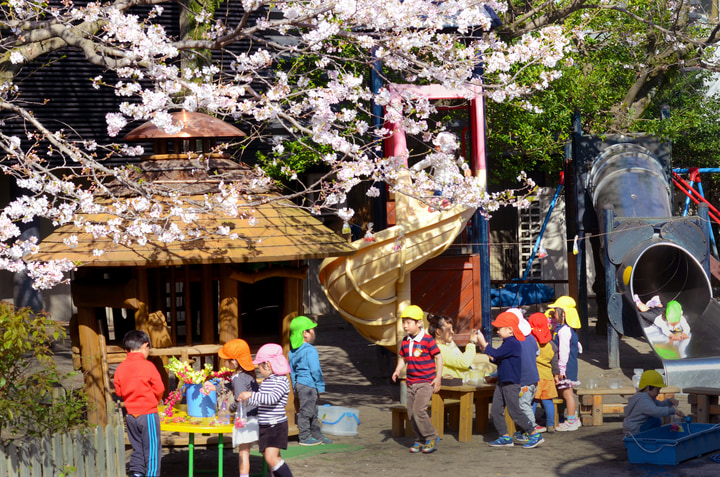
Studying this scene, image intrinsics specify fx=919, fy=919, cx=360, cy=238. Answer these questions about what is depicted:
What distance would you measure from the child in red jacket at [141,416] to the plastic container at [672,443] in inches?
182

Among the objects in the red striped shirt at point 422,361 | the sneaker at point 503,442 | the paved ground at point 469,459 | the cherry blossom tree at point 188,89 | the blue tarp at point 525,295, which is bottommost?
the paved ground at point 469,459

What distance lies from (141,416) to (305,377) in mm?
2519

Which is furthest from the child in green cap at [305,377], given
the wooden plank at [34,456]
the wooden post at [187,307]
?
the wooden plank at [34,456]

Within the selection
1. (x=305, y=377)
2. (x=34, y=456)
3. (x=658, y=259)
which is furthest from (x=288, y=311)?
(x=658, y=259)

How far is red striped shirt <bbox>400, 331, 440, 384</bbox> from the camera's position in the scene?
9.78 m

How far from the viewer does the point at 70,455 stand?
761cm

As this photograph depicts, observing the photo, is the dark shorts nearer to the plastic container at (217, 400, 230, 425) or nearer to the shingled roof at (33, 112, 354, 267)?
the plastic container at (217, 400, 230, 425)

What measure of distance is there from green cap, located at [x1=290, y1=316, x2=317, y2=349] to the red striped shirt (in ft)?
3.79

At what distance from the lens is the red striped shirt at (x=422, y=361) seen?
9.78 metres

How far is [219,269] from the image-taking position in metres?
10.2

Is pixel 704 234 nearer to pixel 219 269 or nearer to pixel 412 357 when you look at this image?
pixel 412 357

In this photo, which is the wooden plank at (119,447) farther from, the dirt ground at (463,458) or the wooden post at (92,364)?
the wooden post at (92,364)

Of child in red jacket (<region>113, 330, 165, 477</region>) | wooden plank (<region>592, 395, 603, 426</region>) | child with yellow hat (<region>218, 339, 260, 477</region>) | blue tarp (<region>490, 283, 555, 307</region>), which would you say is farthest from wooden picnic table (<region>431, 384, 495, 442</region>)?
blue tarp (<region>490, 283, 555, 307</region>)

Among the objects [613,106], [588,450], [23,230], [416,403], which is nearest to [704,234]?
[613,106]
